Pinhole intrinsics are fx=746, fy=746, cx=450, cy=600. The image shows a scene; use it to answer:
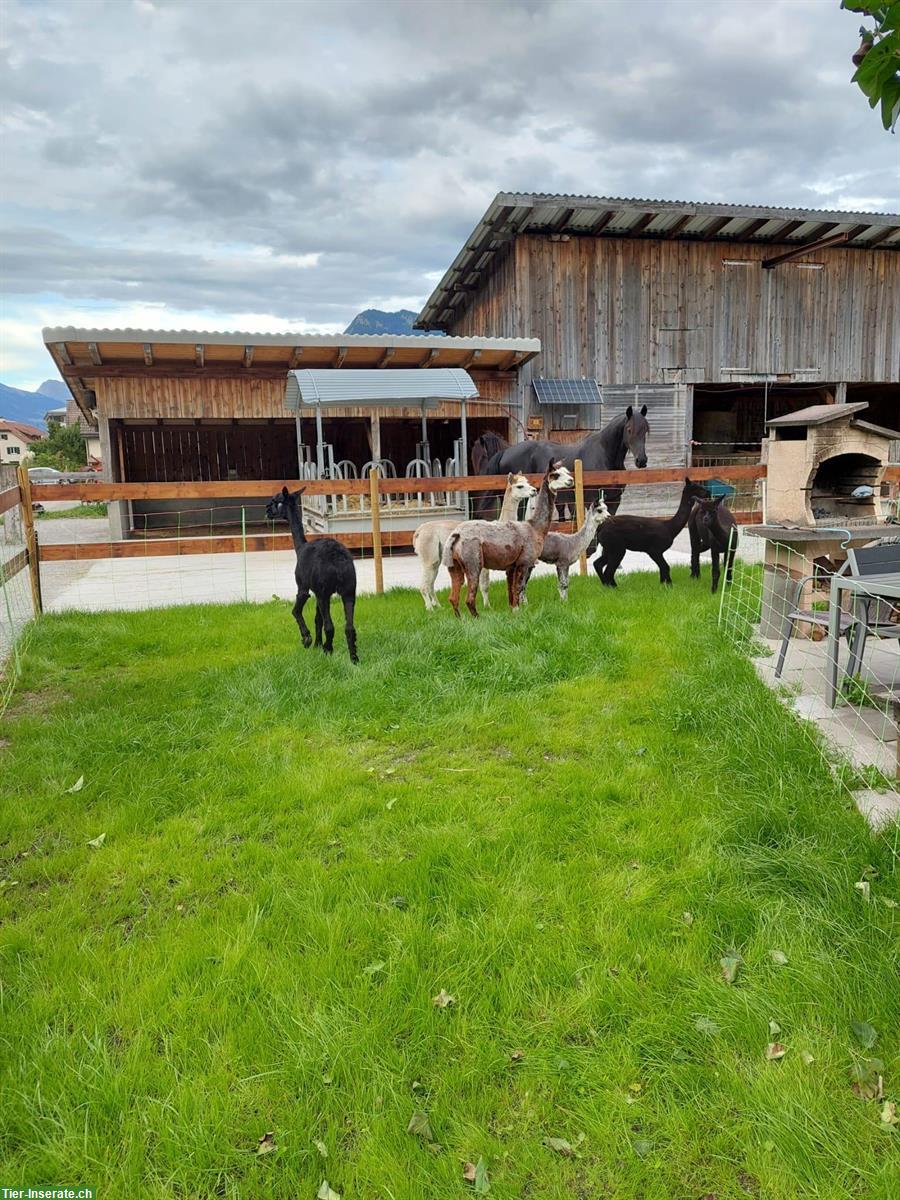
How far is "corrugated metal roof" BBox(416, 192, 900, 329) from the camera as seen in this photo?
50.8ft

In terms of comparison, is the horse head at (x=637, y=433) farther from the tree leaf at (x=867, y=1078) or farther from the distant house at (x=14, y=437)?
the distant house at (x=14, y=437)

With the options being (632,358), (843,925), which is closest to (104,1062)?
(843,925)

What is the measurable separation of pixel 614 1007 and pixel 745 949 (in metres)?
0.57

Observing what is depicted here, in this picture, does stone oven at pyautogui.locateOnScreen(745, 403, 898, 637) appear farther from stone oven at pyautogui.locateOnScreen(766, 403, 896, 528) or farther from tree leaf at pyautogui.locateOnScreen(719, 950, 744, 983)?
tree leaf at pyautogui.locateOnScreen(719, 950, 744, 983)

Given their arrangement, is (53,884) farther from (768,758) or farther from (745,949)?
(768,758)

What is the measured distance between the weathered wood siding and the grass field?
13731 mm

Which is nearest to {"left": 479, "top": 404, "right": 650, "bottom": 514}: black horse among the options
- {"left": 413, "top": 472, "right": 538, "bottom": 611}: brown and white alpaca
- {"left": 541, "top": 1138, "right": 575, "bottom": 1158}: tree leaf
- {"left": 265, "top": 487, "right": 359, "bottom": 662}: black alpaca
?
{"left": 413, "top": 472, "right": 538, "bottom": 611}: brown and white alpaca

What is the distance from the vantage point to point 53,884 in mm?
3182

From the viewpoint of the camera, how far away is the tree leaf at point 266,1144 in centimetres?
197

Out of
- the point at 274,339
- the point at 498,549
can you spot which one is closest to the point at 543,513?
the point at 498,549

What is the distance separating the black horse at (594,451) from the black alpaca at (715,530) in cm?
198

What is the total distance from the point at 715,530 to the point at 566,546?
1716 mm

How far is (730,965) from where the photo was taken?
2562mm

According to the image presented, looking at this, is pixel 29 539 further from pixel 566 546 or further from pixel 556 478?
pixel 566 546
